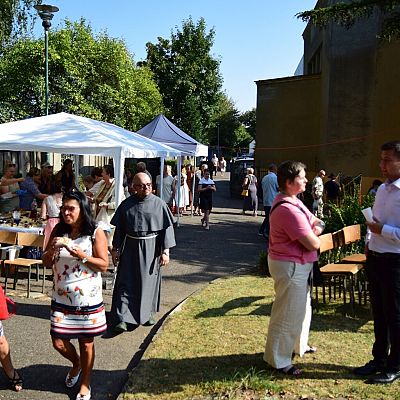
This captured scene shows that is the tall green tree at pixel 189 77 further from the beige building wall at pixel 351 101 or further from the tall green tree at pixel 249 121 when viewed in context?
the tall green tree at pixel 249 121

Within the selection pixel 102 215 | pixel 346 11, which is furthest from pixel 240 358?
pixel 346 11

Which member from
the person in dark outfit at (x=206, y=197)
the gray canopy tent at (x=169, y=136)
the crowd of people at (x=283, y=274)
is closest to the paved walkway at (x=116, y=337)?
the crowd of people at (x=283, y=274)

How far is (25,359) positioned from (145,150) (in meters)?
5.40

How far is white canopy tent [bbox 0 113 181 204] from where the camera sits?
8.22 m

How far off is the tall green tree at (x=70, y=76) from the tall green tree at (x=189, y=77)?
14.3 meters

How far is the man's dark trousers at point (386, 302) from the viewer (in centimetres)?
402

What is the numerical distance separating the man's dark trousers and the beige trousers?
55 centimetres

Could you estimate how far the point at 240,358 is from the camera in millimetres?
4812

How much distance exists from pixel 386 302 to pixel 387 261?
336 millimetres

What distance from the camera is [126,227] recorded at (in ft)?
19.4

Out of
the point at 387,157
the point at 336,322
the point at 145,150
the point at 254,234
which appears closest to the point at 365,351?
the point at 336,322

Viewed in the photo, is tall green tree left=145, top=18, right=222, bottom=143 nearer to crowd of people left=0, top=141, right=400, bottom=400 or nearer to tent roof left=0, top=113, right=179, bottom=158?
tent roof left=0, top=113, right=179, bottom=158

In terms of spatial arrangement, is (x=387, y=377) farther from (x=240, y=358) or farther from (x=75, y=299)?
(x=75, y=299)

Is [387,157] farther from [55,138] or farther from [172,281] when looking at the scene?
[55,138]
